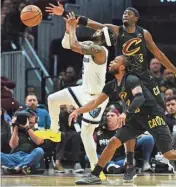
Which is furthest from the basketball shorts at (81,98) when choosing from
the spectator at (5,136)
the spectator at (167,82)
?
the spectator at (167,82)

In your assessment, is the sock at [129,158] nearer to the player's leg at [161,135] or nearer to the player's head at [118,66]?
the player's leg at [161,135]

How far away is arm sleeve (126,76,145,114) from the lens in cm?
808

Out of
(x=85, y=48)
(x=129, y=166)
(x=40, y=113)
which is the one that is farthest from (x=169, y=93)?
(x=85, y=48)

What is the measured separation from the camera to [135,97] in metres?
8.14

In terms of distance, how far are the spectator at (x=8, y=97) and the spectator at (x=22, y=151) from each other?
1960 mm

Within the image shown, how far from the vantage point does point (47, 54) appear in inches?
621

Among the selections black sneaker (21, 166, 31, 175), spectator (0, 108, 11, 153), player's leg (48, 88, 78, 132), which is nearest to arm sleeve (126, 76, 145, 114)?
player's leg (48, 88, 78, 132)

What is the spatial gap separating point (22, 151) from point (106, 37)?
3051mm

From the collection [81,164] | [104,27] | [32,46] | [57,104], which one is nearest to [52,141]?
[81,164]

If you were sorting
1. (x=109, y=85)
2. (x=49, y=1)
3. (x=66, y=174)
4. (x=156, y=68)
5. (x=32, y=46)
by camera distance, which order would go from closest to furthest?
(x=109, y=85) → (x=66, y=174) → (x=156, y=68) → (x=49, y=1) → (x=32, y=46)

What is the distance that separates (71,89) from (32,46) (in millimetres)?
6260

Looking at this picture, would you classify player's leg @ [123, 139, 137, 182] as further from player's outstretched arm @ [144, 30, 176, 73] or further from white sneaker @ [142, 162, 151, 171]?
white sneaker @ [142, 162, 151, 171]

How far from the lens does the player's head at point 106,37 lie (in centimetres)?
912

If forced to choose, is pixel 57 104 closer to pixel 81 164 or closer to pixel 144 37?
pixel 144 37
